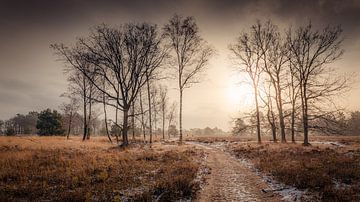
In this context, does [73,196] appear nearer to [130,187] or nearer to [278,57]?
[130,187]

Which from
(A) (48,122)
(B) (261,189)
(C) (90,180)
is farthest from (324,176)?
(A) (48,122)

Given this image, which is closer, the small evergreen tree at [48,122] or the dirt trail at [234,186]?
the dirt trail at [234,186]

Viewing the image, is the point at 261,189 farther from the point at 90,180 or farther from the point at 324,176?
the point at 90,180

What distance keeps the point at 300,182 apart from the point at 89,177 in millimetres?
9445

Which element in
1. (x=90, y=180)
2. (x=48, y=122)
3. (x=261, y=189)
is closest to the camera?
(x=261, y=189)

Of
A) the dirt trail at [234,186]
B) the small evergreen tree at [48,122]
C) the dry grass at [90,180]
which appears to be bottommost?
the dirt trail at [234,186]

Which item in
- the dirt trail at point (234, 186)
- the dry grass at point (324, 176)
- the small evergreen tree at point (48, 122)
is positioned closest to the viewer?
the dry grass at point (324, 176)

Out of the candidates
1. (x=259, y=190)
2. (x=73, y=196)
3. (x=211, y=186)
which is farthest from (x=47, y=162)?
(x=259, y=190)

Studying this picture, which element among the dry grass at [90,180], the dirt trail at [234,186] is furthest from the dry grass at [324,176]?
the dry grass at [90,180]

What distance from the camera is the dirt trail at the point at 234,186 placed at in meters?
9.19

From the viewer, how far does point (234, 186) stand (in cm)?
1072

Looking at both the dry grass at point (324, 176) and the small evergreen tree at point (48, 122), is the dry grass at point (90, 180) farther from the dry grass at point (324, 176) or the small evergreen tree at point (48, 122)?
the small evergreen tree at point (48, 122)

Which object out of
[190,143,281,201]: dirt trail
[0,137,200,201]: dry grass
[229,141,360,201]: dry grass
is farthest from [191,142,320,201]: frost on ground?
[0,137,200,201]: dry grass

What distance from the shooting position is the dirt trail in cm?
919
